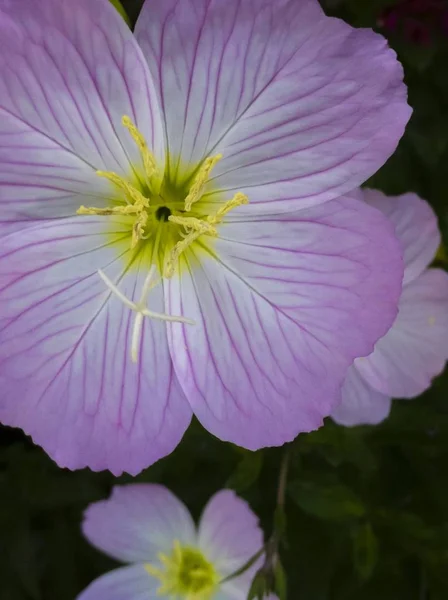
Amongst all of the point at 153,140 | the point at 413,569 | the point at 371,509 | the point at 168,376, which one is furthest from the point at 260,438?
the point at 413,569

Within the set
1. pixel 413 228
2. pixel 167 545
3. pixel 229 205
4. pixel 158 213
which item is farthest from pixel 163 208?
pixel 167 545

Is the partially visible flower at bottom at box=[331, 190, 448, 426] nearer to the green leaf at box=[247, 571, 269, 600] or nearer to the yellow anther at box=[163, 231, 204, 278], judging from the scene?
the green leaf at box=[247, 571, 269, 600]

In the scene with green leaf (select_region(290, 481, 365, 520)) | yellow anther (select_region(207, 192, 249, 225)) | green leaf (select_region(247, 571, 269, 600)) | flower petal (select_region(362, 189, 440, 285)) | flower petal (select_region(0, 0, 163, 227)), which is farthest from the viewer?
green leaf (select_region(290, 481, 365, 520))

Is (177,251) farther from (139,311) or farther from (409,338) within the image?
(409,338)

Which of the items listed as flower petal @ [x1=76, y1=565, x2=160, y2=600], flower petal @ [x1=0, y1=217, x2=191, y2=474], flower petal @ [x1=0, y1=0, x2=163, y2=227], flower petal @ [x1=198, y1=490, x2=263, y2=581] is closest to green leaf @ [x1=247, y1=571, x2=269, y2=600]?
flower petal @ [x1=198, y1=490, x2=263, y2=581]

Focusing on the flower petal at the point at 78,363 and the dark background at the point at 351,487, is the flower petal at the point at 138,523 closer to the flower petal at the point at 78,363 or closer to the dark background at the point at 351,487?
the dark background at the point at 351,487

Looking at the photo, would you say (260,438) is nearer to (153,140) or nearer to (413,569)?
(153,140)
